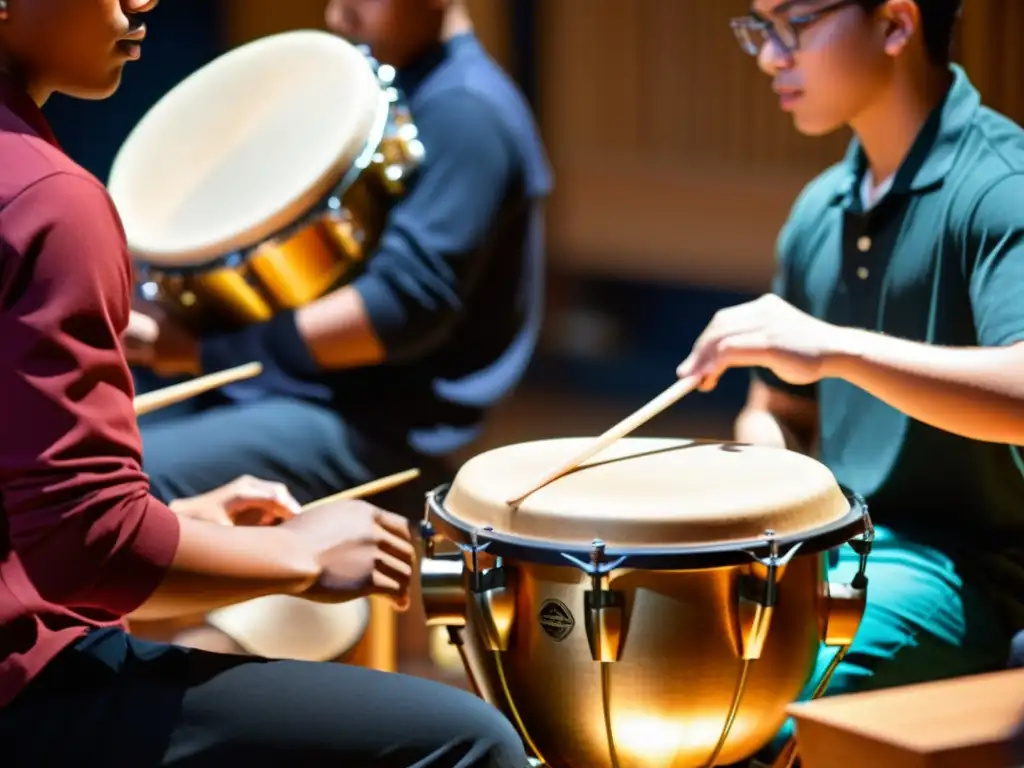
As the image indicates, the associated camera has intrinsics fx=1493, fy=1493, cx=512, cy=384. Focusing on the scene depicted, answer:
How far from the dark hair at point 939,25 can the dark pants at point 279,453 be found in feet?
3.32

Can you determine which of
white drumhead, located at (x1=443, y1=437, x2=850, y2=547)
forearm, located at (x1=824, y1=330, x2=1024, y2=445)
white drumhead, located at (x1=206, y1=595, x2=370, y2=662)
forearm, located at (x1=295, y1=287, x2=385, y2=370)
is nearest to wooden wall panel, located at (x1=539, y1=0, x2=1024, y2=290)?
forearm, located at (x1=295, y1=287, x2=385, y2=370)

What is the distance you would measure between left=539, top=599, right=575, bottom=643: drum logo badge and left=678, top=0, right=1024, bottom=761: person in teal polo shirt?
36cm

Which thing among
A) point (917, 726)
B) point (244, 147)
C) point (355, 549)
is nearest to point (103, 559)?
point (355, 549)

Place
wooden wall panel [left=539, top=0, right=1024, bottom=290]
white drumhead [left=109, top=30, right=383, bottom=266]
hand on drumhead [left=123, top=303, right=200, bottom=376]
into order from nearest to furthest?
1. white drumhead [left=109, top=30, right=383, bottom=266]
2. hand on drumhead [left=123, top=303, right=200, bottom=376]
3. wooden wall panel [left=539, top=0, right=1024, bottom=290]

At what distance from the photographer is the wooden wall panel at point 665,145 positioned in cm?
467

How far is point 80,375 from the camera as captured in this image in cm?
114

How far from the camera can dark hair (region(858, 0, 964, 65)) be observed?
1.87 meters

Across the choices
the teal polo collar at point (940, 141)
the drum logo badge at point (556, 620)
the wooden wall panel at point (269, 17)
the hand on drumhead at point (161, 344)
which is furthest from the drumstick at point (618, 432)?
the wooden wall panel at point (269, 17)

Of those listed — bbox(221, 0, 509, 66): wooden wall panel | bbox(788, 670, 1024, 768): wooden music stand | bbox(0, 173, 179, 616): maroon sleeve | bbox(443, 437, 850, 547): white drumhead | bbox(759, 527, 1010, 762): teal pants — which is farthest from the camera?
bbox(221, 0, 509, 66): wooden wall panel

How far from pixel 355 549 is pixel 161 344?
111cm

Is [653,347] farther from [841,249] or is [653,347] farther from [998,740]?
[998,740]

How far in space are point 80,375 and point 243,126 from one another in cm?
139

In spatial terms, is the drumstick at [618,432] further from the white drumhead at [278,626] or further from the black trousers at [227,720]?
the white drumhead at [278,626]

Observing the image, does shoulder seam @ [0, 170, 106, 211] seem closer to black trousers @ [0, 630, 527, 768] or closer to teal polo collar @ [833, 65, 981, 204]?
black trousers @ [0, 630, 527, 768]
